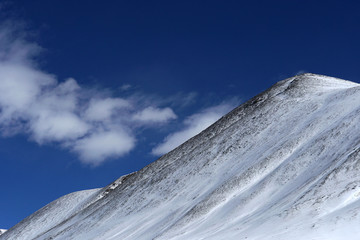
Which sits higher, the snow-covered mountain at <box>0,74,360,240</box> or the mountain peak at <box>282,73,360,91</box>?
the mountain peak at <box>282,73,360,91</box>

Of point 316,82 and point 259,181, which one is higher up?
point 316,82

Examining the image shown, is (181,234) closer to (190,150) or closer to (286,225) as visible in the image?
(286,225)

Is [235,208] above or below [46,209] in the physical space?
below

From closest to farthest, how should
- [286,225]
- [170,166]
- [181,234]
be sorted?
[286,225]
[181,234]
[170,166]

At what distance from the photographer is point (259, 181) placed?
35750 millimetres

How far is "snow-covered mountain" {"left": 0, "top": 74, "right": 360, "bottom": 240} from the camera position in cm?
2505

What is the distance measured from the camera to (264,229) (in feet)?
81.0

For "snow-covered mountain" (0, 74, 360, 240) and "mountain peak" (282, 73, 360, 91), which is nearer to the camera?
"snow-covered mountain" (0, 74, 360, 240)

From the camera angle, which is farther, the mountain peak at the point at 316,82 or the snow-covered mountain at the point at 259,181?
the mountain peak at the point at 316,82

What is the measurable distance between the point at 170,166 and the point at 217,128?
28.0 ft

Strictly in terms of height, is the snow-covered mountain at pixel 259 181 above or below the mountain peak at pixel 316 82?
below

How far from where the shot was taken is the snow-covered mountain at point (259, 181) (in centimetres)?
2505

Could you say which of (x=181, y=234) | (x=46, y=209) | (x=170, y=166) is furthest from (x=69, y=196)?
(x=181, y=234)

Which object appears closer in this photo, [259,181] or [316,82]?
[259,181]
